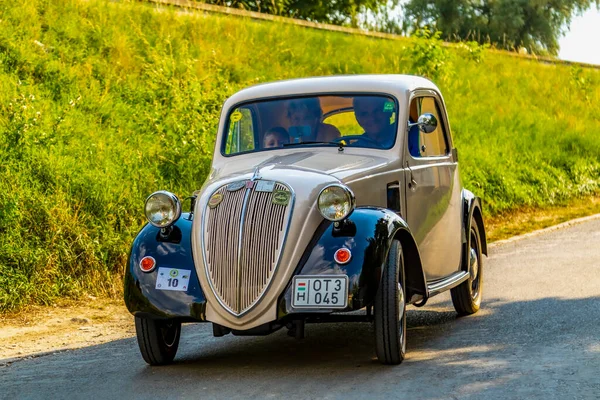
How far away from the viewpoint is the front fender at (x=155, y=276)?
277 inches

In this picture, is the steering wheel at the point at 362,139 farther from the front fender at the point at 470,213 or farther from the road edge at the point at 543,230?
the road edge at the point at 543,230

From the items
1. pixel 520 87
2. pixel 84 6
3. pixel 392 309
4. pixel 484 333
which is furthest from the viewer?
pixel 520 87

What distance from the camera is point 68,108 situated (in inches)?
592

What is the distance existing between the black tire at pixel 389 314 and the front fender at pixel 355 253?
0.08 m

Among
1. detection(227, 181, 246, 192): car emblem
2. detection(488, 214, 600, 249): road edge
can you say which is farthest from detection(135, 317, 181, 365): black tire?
detection(488, 214, 600, 249): road edge

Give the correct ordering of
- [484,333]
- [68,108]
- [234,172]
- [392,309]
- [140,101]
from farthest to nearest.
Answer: [140,101] < [68,108] < [484,333] < [234,172] < [392,309]

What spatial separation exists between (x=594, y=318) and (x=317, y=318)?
9.22 ft

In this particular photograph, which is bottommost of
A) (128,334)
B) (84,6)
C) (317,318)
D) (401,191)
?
(128,334)

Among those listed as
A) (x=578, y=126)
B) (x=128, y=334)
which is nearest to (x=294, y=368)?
(x=128, y=334)

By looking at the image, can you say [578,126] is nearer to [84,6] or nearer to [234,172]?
[84,6]

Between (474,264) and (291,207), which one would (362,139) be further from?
(474,264)

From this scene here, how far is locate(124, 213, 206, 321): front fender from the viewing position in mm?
7031

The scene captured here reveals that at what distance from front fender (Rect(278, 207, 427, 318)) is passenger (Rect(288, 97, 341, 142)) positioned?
1259 mm

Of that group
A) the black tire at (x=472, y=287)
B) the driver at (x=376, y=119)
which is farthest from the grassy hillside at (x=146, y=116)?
the driver at (x=376, y=119)
